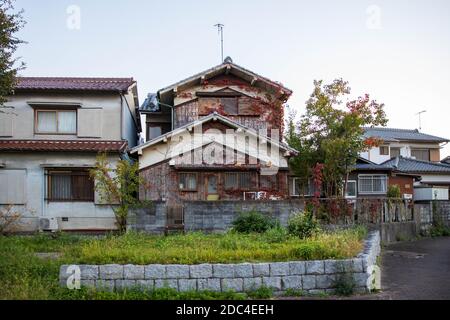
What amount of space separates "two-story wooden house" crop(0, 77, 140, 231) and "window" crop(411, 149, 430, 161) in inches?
1100

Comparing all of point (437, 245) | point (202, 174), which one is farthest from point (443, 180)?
point (202, 174)

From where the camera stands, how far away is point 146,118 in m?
25.7

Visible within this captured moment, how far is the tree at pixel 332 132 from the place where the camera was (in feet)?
71.5

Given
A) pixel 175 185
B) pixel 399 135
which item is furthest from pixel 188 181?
pixel 399 135

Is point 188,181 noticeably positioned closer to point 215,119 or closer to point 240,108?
point 215,119

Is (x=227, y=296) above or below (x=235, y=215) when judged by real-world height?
below

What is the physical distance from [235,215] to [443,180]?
23389 mm

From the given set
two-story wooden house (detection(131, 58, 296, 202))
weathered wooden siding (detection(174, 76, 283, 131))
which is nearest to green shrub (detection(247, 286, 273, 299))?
two-story wooden house (detection(131, 58, 296, 202))

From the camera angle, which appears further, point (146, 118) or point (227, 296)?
point (146, 118)

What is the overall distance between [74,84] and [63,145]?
122 inches

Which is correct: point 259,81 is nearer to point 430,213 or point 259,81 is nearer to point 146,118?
point 146,118

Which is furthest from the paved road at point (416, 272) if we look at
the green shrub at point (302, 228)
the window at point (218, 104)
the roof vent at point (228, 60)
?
the roof vent at point (228, 60)

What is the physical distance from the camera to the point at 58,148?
19.5 metres
